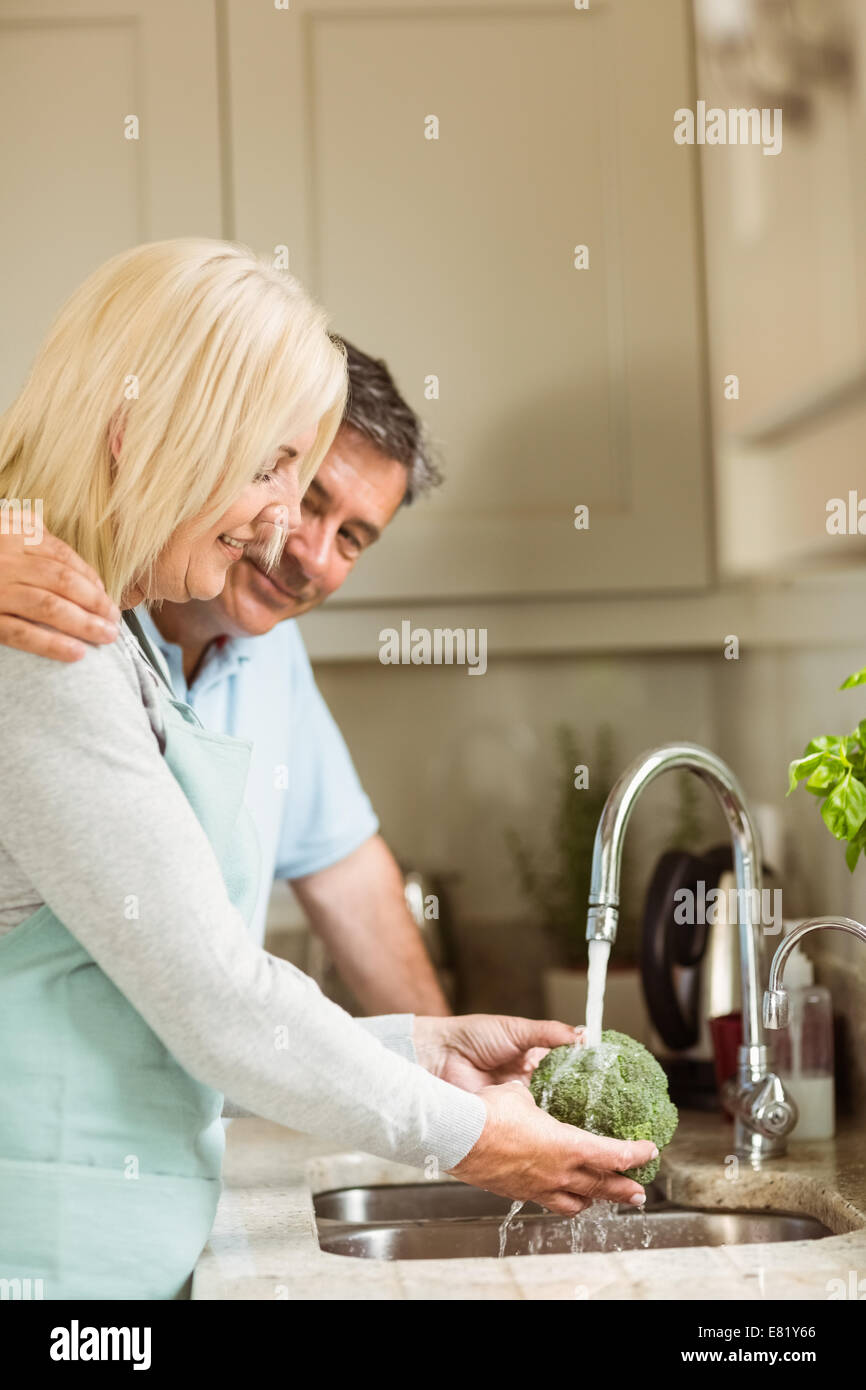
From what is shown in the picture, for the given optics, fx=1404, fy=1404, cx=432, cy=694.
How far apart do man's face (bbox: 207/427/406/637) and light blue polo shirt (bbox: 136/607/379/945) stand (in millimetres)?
77

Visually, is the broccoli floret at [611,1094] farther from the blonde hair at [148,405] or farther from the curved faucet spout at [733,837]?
the blonde hair at [148,405]

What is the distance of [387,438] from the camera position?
1304 mm

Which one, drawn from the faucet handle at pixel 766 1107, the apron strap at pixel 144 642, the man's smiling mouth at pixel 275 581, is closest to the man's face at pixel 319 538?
the man's smiling mouth at pixel 275 581

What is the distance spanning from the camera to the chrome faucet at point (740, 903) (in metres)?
1.01

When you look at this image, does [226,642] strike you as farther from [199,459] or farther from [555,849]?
[555,849]

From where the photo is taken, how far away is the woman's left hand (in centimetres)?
116

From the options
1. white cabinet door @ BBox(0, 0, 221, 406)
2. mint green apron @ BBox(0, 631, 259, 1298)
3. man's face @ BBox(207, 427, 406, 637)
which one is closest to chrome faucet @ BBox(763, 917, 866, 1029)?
mint green apron @ BBox(0, 631, 259, 1298)

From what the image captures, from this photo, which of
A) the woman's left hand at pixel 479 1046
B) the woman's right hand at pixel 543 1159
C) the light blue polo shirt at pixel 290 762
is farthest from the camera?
the light blue polo shirt at pixel 290 762

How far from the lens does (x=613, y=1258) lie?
94 cm

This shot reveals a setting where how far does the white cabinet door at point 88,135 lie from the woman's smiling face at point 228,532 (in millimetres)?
742

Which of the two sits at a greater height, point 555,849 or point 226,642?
point 226,642

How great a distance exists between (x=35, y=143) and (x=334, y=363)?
2.74ft

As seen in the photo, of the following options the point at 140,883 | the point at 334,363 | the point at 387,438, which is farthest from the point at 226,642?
the point at 140,883
